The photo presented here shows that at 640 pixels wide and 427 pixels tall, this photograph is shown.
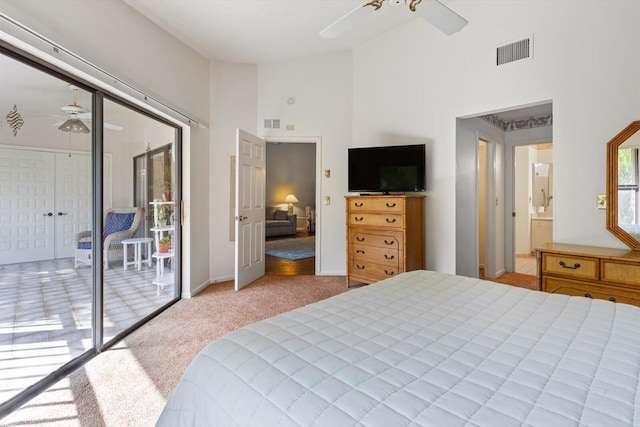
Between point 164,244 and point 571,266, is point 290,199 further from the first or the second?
point 571,266

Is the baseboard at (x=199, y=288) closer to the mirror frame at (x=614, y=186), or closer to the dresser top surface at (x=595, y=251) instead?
the dresser top surface at (x=595, y=251)

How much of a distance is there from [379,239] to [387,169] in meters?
0.86

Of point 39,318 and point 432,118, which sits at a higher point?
point 432,118

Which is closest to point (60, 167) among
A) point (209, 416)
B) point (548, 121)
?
point (209, 416)

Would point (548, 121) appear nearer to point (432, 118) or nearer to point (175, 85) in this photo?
point (432, 118)

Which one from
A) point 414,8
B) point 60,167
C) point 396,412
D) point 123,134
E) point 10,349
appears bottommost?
point 10,349

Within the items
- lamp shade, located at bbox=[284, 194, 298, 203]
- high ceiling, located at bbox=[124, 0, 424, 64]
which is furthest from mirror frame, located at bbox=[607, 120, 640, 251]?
lamp shade, located at bbox=[284, 194, 298, 203]

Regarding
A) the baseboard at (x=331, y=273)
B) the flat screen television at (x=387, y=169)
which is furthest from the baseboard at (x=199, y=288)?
the flat screen television at (x=387, y=169)

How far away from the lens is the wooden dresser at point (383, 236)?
11.5 ft

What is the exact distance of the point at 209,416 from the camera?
91cm

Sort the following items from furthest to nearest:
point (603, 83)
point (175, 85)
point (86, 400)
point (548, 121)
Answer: point (548, 121) < point (175, 85) < point (603, 83) < point (86, 400)

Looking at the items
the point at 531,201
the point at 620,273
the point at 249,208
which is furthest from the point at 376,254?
the point at 531,201

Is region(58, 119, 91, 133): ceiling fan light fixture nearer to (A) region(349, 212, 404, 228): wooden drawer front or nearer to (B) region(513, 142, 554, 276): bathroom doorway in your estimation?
(A) region(349, 212, 404, 228): wooden drawer front

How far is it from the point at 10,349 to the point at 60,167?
3.80 ft
